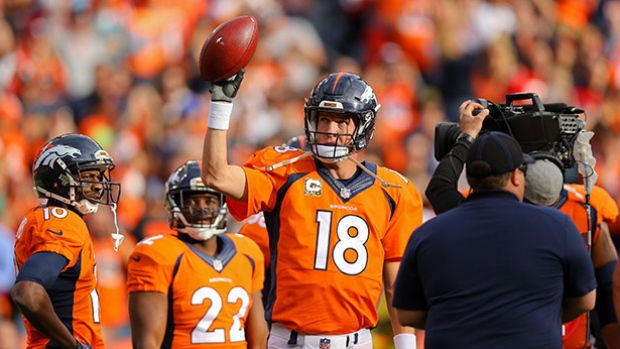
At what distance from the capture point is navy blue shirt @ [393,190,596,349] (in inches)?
172

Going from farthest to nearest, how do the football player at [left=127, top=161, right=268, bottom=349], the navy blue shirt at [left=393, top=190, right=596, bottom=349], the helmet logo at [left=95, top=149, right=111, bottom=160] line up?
the helmet logo at [left=95, top=149, right=111, bottom=160]
the football player at [left=127, top=161, right=268, bottom=349]
the navy blue shirt at [left=393, top=190, right=596, bottom=349]

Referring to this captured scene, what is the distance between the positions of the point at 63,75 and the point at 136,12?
1.31 meters

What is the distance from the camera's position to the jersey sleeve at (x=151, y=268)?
586cm

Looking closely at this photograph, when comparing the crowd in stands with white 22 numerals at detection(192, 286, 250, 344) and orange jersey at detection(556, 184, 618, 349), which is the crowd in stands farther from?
white 22 numerals at detection(192, 286, 250, 344)

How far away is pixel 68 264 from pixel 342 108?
1.52 m

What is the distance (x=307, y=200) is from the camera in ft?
17.7

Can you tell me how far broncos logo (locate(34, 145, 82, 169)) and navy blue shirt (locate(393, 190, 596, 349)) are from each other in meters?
2.24

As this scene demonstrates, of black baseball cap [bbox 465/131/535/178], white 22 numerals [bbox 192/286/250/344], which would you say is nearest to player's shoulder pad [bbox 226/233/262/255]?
white 22 numerals [bbox 192/286/250/344]

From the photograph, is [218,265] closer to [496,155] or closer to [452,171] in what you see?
[452,171]

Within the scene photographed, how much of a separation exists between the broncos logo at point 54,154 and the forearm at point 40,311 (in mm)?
828

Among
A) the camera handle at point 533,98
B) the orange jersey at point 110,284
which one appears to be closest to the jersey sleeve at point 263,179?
the camera handle at point 533,98

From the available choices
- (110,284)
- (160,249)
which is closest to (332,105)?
(160,249)

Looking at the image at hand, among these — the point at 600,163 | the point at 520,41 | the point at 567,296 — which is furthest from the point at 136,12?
the point at 567,296

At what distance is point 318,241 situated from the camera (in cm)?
536
